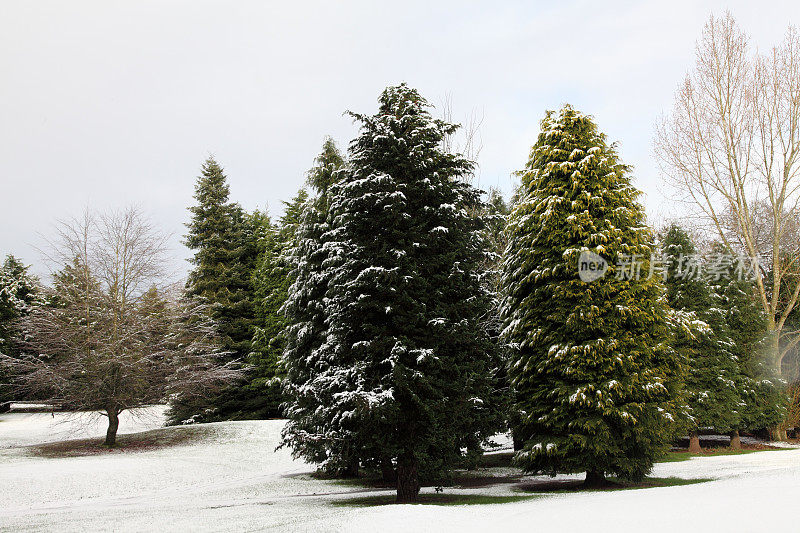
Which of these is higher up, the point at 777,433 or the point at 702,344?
the point at 702,344

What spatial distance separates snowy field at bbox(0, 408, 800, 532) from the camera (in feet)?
28.9

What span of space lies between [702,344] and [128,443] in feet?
96.0

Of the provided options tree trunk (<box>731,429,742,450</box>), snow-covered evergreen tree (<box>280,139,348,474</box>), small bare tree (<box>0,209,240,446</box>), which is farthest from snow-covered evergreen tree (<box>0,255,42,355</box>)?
tree trunk (<box>731,429,742,450</box>)

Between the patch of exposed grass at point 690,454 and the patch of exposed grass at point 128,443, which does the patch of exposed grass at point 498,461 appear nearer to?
the patch of exposed grass at point 690,454

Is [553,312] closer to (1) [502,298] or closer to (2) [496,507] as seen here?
(1) [502,298]

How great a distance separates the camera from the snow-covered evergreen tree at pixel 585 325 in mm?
15164

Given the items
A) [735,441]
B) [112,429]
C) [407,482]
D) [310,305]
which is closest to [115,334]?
[112,429]

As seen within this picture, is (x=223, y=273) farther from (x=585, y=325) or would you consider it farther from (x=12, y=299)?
(x=585, y=325)

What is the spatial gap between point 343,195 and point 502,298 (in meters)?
7.99

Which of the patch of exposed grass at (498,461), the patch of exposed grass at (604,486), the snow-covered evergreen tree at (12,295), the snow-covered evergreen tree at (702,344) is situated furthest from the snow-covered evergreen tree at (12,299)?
the snow-covered evergreen tree at (702,344)

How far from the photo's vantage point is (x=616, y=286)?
1584cm

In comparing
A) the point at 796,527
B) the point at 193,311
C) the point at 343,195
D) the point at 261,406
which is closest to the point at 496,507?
the point at 796,527

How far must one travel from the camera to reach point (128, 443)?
2588 centimetres

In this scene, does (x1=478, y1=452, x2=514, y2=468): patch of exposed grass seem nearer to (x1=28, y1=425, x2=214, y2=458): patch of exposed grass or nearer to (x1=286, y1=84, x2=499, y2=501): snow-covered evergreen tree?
(x1=286, y1=84, x2=499, y2=501): snow-covered evergreen tree
